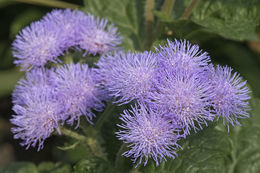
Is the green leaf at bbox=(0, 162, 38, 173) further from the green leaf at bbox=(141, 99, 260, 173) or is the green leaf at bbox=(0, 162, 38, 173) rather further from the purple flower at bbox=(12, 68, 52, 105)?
the green leaf at bbox=(141, 99, 260, 173)

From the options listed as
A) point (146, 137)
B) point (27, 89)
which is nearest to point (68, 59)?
point (27, 89)

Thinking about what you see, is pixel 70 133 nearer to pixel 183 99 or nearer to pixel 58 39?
pixel 58 39

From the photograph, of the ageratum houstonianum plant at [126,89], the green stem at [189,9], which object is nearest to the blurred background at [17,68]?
the green stem at [189,9]

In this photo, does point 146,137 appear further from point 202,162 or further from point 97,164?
point 97,164

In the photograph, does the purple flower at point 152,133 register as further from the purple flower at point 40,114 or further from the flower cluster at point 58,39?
the flower cluster at point 58,39

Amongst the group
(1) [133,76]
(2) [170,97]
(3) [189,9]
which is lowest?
(2) [170,97]

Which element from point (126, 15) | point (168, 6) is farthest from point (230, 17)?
point (126, 15)
